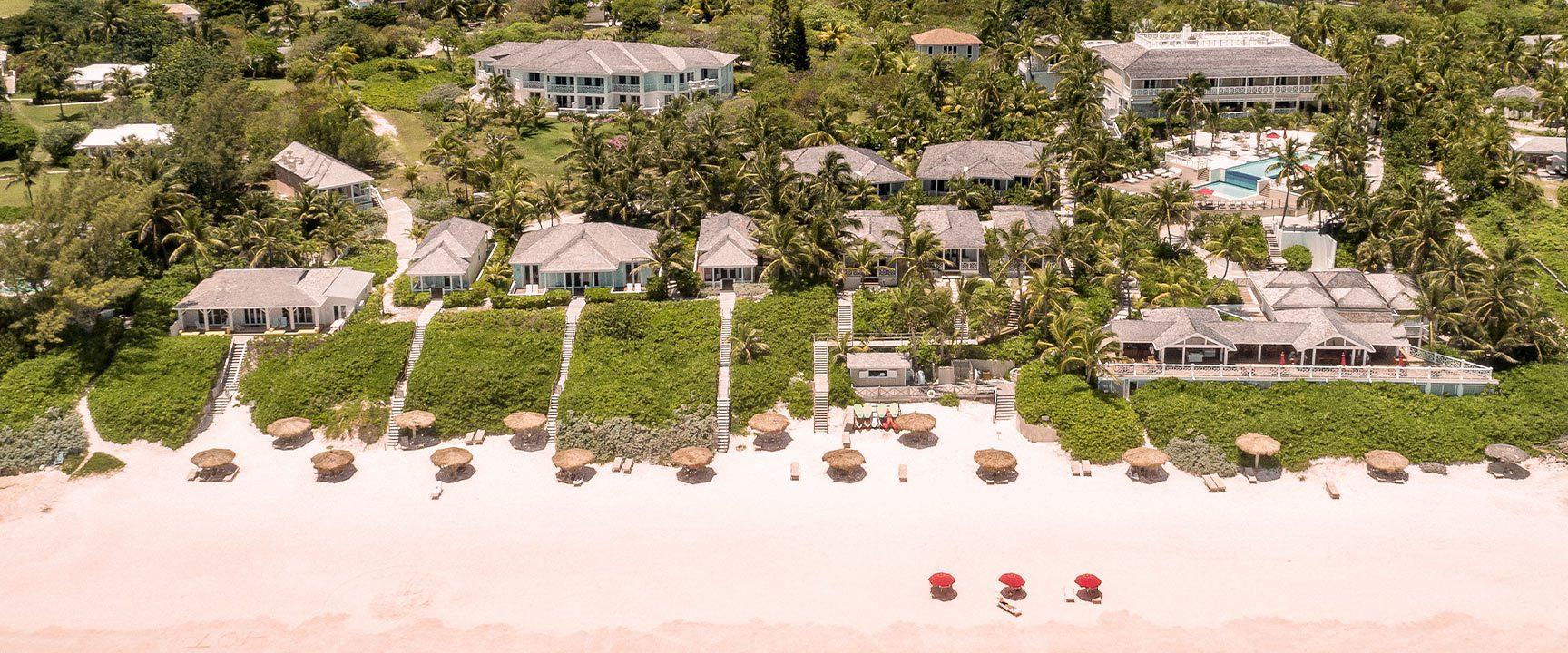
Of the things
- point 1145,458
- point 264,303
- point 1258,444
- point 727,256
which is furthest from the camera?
point 727,256

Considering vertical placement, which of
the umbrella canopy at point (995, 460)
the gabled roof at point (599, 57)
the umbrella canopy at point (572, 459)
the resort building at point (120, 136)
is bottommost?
the umbrella canopy at point (572, 459)

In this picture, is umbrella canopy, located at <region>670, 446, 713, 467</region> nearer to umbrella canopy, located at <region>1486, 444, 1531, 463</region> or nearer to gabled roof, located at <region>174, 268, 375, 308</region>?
gabled roof, located at <region>174, 268, 375, 308</region>

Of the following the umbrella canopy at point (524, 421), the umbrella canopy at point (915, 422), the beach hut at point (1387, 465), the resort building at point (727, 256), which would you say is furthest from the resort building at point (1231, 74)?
the umbrella canopy at point (524, 421)

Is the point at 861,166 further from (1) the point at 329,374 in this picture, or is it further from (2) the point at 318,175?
(1) the point at 329,374

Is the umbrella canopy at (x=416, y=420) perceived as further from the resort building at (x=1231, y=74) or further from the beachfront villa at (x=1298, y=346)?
the resort building at (x=1231, y=74)


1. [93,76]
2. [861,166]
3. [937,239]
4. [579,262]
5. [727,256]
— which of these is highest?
[93,76]

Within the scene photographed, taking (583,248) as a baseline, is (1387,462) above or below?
Answer: below

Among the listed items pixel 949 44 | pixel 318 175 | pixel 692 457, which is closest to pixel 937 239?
pixel 692 457
